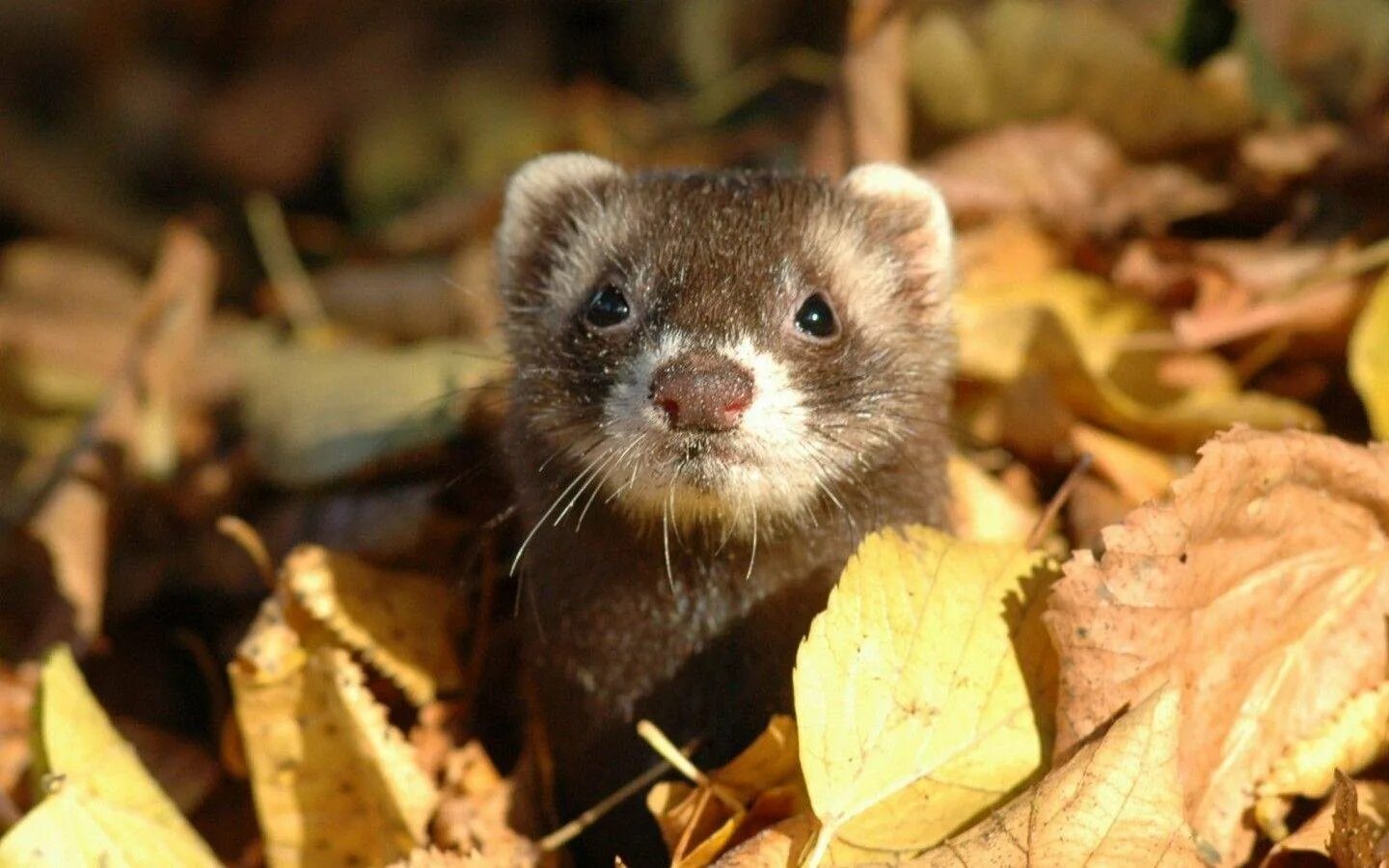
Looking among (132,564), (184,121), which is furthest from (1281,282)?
(184,121)

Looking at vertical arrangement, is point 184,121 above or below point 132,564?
above

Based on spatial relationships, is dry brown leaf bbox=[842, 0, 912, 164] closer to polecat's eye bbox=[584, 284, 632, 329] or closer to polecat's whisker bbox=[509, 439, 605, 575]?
polecat's eye bbox=[584, 284, 632, 329]

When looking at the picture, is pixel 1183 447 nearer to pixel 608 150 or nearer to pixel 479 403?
pixel 479 403

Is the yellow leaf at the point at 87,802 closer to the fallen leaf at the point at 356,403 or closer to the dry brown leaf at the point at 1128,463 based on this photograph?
the fallen leaf at the point at 356,403

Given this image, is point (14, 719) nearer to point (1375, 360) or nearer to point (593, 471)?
point (593, 471)

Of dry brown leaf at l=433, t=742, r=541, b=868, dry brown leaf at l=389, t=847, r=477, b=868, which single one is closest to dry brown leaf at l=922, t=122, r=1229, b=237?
dry brown leaf at l=433, t=742, r=541, b=868

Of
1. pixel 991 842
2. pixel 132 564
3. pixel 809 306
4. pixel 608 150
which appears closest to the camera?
pixel 991 842
